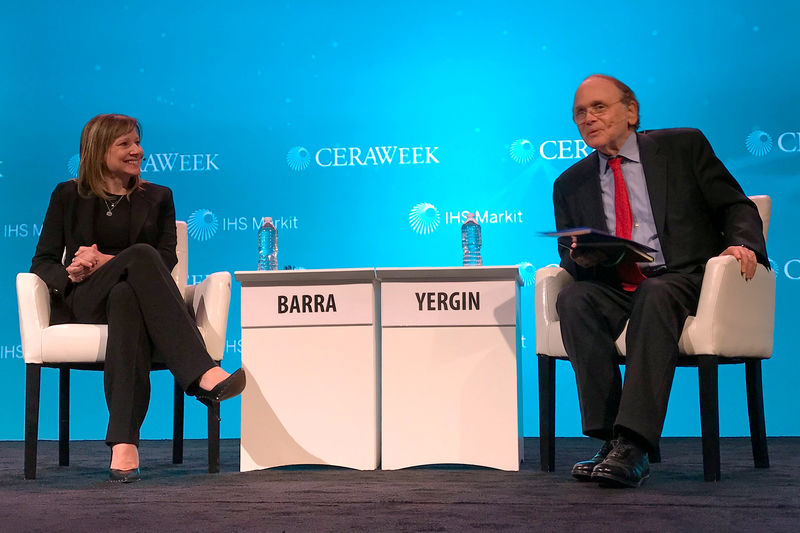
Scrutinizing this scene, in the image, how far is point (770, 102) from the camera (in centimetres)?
393

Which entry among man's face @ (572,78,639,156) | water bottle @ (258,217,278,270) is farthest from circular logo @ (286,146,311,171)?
man's face @ (572,78,639,156)

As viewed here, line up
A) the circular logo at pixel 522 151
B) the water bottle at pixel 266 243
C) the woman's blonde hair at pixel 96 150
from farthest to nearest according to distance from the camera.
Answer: the circular logo at pixel 522 151 → the water bottle at pixel 266 243 → the woman's blonde hair at pixel 96 150

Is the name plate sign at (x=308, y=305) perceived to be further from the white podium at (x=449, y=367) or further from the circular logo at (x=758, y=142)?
the circular logo at (x=758, y=142)

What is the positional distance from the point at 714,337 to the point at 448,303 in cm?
78

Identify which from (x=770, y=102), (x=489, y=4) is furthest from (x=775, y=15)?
(x=489, y=4)

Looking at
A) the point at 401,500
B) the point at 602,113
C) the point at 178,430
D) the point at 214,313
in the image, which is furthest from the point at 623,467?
the point at 178,430

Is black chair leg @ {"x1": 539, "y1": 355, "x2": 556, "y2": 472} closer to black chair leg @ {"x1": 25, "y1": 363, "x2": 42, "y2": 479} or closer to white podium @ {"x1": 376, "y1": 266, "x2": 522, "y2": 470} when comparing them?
white podium @ {"x1": 376, "y1": 266, "x2": 522, "y2": 470}

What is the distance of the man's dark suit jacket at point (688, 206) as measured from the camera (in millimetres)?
2441

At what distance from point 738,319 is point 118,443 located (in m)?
1.71

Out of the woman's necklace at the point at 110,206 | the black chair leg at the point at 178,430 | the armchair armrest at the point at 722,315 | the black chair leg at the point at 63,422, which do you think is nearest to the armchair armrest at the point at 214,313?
the black chair leg at the point at 178,430

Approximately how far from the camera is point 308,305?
2.75 m

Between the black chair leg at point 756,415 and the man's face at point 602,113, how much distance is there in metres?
Answer: 0.78

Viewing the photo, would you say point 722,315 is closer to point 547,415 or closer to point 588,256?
point 588,256

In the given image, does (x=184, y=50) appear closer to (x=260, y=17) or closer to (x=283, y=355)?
(x=260, y=17)
